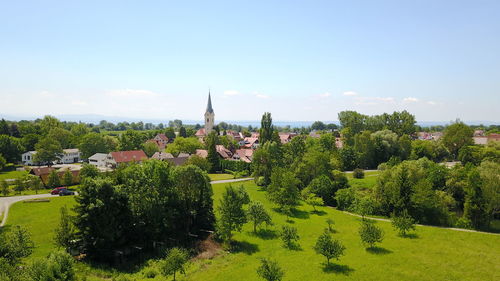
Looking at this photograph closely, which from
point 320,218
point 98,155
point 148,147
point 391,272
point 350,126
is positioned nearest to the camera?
point 391,272

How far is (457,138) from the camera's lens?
8094cm

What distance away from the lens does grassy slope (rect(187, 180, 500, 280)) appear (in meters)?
23.9

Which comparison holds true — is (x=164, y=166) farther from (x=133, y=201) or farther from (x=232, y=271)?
(x=232, y=271)

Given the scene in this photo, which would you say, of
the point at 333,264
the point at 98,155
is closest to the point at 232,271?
the point at 333,264

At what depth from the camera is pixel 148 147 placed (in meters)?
92.4

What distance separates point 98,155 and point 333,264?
77.2m

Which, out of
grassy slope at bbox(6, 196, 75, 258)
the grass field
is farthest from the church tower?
the grass field

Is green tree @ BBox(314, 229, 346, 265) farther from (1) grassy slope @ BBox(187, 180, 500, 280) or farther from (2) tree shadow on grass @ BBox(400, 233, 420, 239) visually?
(2) tree shadow on grass @ BBox(400, 233, 420, 239)

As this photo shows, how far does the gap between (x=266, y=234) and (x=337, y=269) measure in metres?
10.8

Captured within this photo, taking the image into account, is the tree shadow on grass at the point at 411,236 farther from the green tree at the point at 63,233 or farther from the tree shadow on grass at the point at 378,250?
the green tree at the point at 63,233

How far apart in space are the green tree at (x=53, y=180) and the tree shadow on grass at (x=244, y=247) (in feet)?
140

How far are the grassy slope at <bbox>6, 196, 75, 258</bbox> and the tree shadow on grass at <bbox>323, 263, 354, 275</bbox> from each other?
25.7 m

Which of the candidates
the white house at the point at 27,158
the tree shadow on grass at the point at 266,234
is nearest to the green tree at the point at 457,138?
the tree shadow on grass at the point at 266,234

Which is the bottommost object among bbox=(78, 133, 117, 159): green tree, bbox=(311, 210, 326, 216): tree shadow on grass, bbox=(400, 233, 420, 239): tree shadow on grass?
bbox=(311, 210, 326, 216): tree shadow on grass
